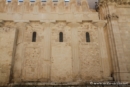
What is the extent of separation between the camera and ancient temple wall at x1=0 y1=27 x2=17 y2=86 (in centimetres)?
1031

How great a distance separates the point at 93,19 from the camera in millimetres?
12898

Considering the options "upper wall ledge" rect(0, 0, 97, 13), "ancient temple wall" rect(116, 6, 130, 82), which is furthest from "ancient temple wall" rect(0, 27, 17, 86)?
"ancient temple wall" rect(116, 6, 130, 82)

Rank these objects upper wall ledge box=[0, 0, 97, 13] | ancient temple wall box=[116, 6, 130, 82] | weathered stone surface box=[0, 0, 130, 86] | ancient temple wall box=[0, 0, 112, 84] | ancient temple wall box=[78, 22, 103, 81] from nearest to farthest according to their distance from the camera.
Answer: ancient temple wall box=[116, 6, 130, 82] < weathered stone surface box=[0, 0, 130, 86] < ancient temple wall box=[0, 0, 112, 84] < ancient temple wall box=[78, 22, 103, 81] < upper wall ledge box=[0, 0, 97, 13]

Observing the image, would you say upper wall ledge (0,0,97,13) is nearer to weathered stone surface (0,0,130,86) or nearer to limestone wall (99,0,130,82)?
weathered stone surface (0,0,130,86)

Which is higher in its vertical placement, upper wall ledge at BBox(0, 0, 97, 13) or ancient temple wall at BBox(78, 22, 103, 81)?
upper wall ledge at BBox(0, 0, 97, 13)

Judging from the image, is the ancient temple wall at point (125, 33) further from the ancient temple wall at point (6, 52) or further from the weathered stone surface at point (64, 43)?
the ancient temple wall at point (6, 52)

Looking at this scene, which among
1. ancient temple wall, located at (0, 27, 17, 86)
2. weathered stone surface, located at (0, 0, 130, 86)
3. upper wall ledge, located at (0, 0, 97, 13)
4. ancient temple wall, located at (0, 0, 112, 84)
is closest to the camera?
ancient temple wall, located at (0, 27, 17, 86)

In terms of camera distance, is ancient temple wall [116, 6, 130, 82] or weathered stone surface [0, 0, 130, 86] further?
weathered stone surface [0, 0, 130, 86]

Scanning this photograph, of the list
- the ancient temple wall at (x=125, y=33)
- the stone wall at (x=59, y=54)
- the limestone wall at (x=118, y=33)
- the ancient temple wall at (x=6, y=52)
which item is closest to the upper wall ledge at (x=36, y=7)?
the stone wall at (x=59, y=54)

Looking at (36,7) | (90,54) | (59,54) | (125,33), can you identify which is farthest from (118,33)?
(36,7)

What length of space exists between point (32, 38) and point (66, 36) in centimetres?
277

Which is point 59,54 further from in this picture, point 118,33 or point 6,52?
point 118,33

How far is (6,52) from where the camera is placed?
11.0 meters

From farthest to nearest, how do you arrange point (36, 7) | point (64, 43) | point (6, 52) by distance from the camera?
point (36, 7)
point (64, 43)
point (6, 52)
